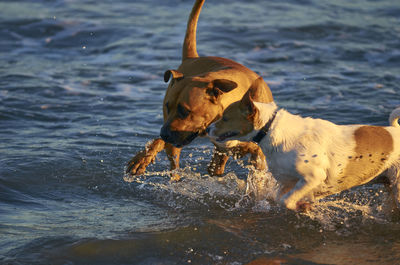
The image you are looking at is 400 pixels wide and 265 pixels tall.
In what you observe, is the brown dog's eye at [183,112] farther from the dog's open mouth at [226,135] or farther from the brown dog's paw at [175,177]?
the brown dog's paw at [175,177]

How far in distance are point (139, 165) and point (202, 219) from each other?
3.57 ft

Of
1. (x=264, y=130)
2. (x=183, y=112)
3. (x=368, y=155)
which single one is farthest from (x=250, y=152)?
(x=368, y=155)

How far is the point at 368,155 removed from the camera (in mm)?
5391

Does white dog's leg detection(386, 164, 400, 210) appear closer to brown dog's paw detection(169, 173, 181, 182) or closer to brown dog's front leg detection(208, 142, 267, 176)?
brown dog's front leg detection(208, 142, 267, 176)

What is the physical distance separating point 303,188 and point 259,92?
1.06m

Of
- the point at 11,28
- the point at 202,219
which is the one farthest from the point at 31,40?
the point at 202,219

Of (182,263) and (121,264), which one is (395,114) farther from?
(121,264)

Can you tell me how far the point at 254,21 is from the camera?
50.8 ft

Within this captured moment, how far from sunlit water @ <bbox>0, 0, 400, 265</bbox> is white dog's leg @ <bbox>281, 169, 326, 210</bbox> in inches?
15.7

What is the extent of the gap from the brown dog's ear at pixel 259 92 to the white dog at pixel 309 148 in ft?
0.09

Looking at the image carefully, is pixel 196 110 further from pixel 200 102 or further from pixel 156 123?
pixel 156 123

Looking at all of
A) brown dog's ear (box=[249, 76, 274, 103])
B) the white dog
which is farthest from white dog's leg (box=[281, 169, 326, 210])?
brown dog's ear (box=[249, 76, 274, 103])

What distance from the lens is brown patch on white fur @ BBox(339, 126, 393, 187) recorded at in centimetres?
539

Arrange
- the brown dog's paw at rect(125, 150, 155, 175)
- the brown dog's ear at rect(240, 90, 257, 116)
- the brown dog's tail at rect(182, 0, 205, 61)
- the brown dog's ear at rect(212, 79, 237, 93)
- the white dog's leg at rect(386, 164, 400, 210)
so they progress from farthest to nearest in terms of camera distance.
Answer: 1. the brown dog's tail at rect(182, 0, 205, 61)
2. the brown dog's paw at rect(125, 150, 155, 175)
3. the brown dog's ear at rect(212, 79, 237, 93)
4. the white dog's leg at rect(386, 164, 400, 210)
5. the brown dog's ear at rect(240, 90, 257, 116)
